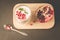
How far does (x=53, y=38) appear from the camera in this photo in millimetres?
1192

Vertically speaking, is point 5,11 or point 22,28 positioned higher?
point 5,11

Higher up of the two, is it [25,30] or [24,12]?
[24,12]

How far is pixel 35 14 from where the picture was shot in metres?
1.24

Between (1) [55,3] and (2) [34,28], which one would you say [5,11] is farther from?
(1) [55,3]

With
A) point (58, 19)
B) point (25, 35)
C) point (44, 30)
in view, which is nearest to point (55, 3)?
point (58, 19)

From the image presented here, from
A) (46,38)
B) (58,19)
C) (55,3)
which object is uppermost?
(55,3)

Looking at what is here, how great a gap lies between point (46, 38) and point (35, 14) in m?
0.20

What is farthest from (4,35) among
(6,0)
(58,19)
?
(58,19)

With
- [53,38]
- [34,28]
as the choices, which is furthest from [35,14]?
[53,38]

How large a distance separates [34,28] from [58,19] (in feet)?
0.65

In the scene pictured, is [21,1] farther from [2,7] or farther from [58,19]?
[58,19]

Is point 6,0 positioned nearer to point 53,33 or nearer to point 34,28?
point 34,28

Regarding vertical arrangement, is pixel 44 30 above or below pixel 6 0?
below

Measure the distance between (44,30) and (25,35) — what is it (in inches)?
5.8
